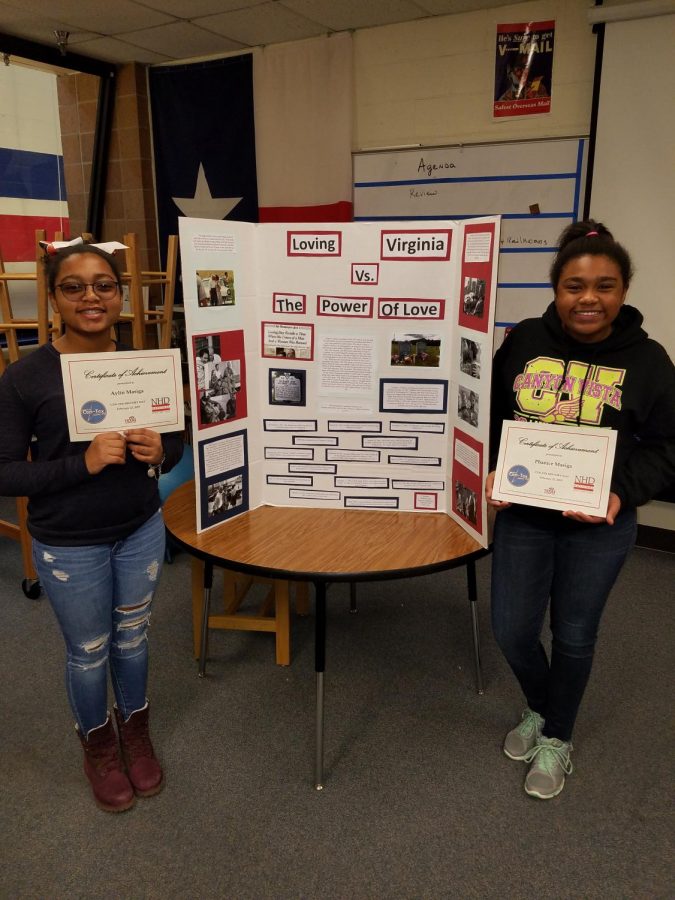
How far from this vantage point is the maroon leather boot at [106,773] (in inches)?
70.3

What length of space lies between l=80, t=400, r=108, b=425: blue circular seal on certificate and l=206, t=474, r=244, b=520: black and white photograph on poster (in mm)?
466

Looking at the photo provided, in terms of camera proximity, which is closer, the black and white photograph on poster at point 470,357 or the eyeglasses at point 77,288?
the eyeglasses at point 77,288

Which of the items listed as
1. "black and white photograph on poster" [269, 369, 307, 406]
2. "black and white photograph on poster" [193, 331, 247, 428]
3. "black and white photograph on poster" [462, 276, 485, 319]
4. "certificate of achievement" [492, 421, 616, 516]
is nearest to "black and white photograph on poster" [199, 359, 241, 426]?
"black and white photograph on poster" [193, 331, 247, 428]

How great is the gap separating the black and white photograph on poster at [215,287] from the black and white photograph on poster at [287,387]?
250 mm

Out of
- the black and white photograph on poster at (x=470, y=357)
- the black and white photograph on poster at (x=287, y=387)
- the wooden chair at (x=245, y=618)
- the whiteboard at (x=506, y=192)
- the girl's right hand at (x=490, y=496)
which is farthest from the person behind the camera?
the whiteboard at (x=506, y=192)

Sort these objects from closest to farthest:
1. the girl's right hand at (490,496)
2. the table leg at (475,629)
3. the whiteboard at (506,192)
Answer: the girl's right hand at (490,496) < the table leg at (475,629) < the whiteboard at (506,192)

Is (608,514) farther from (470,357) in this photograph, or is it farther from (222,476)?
(222,476)

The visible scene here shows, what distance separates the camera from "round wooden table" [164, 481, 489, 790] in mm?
1691

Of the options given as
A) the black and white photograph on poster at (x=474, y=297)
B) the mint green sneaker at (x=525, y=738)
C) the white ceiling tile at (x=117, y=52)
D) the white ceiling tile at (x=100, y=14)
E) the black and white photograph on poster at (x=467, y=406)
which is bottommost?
the mint green sneaker at (x=525, y=738)

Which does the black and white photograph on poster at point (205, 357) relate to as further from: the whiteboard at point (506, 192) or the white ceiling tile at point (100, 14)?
the white ceiling tile at point (100, 14)

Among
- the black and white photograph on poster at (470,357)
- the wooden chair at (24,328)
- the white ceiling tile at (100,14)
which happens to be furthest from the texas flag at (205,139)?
the black and white photograph on poster at (470,357)

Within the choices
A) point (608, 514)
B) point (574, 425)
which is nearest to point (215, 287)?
point (574, 425)

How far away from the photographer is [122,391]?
156 cm

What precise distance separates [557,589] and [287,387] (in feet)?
3.01
